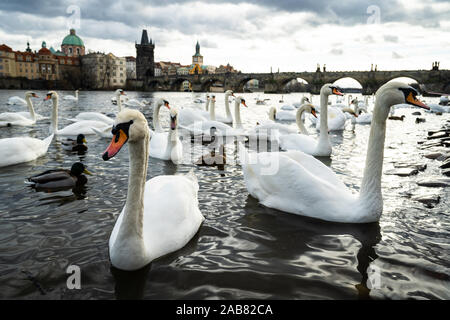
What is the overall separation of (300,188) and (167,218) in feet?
5.39

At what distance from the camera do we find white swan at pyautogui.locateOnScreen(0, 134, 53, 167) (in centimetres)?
643

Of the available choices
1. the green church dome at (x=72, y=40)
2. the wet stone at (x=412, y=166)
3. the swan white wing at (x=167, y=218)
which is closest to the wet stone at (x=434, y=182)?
the wet stone at (x=412, y=166)

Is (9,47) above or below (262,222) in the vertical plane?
above

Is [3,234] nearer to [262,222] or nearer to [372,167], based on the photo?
[262,222]

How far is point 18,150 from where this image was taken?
6656 mm

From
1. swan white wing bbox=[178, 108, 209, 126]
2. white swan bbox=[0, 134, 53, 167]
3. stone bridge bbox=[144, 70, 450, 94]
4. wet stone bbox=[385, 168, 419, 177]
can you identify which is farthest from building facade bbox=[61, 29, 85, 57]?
wet stone bbox=[385, 168, 419, 177]

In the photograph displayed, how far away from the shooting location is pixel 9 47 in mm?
98000

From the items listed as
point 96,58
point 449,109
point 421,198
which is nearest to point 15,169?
point 421,198

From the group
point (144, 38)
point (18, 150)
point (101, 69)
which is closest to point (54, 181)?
point (18, 150)

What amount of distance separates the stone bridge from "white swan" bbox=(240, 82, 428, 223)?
56093 mm

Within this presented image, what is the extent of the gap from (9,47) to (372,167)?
11880 cm

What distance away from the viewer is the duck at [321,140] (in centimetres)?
786

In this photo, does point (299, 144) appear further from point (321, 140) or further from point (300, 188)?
point (300, 188)

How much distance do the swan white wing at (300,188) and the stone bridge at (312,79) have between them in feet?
183
